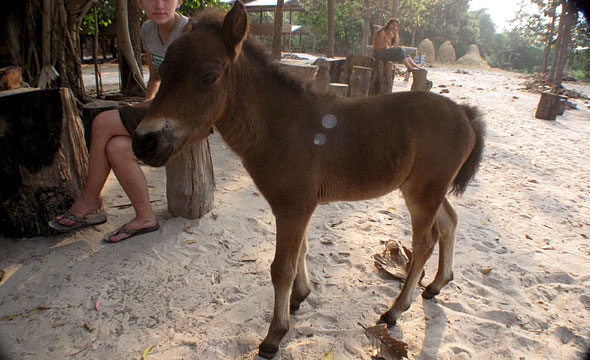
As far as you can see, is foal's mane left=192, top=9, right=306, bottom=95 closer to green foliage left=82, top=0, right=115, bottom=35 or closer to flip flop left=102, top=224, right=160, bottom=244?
flip flop left=102, top=224, right=160, bottom=244

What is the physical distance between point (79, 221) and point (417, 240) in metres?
3.27

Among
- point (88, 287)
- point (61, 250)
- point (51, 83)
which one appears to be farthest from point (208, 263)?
point (51, 83)

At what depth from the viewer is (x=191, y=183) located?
12.6 ft

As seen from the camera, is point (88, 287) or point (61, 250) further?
point (61, 250)

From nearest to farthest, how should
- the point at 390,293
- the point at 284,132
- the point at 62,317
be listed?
the point at 284,132 < the point at 62,317 < the point at 390,293

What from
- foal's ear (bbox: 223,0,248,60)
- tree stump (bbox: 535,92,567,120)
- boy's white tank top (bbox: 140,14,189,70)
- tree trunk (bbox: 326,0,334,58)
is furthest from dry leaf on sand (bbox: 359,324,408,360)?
tree trunk (bbox: 326,0,334,58)

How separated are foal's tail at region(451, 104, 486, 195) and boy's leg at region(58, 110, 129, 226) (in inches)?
121

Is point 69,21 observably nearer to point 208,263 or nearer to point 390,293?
point 208,263

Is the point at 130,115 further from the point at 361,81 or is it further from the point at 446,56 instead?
the point at 446,56

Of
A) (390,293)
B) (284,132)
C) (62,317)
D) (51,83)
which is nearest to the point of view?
(284,132)

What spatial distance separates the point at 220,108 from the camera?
6.91ft

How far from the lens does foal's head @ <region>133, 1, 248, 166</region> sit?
6.04 ft

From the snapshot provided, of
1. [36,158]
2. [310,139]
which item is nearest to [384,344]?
[310,139]

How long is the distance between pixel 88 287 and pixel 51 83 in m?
4.61
